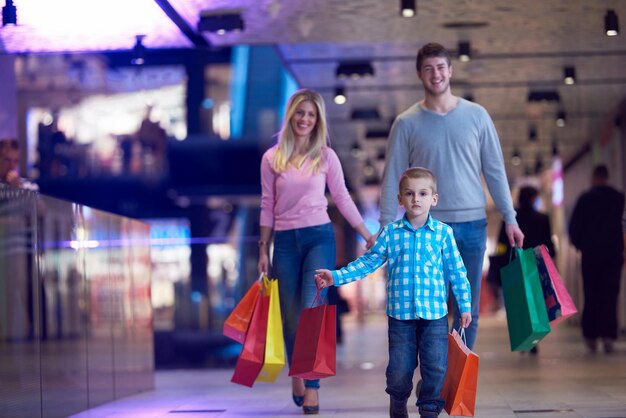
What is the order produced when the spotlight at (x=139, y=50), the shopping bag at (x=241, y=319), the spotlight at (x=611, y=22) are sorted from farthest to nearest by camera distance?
the spotlight at (x=611, y=22)
the spotlight at (x=139, y=50)
the shopping bag at (x=241, y=319)

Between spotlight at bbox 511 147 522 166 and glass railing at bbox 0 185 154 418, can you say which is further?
spotlight at bbox 511 147 522 166

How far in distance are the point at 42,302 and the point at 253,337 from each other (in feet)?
3.79

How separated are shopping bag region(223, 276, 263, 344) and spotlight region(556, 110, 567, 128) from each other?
10.1 meters

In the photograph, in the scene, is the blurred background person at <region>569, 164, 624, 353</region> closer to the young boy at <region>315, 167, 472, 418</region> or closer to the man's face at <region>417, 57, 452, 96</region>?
the man's face at <region>417, 57, 452, 96</region>

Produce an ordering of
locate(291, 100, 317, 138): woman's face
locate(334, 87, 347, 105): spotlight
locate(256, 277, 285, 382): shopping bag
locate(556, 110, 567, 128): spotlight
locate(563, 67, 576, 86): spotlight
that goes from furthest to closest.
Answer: locate(556, 110, 567, 128): spotlight → locate(334, 87, 347, 105): spotlight → locate(563, 67, 576, 86): spotlight → locate(291, 100, 317, 138): woman's face → locate(256, 277, 285, 382): shopping bag

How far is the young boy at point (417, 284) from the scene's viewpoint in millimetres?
4945

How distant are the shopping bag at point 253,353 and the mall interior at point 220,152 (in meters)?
0.52

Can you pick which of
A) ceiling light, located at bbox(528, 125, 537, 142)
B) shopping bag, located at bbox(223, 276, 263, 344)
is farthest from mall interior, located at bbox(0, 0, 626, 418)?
shopping bag, located at bbox(223, 276, 263, 344)

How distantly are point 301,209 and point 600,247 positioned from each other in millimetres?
5698

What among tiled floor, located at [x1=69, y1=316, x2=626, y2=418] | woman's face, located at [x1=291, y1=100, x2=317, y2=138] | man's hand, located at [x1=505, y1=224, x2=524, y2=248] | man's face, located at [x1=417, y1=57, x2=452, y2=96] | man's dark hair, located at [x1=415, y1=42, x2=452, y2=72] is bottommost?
tiled floor, located at [x1=69, y1=316, x2=626, y2=418]

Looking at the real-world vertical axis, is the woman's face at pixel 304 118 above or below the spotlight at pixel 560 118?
below

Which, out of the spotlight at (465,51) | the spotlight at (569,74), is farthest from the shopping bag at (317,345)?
the spotlight at (569,74)

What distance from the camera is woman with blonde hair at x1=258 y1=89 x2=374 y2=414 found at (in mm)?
6078

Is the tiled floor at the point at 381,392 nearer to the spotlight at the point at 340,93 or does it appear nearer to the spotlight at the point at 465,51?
the spotlight at the point at 465,51
